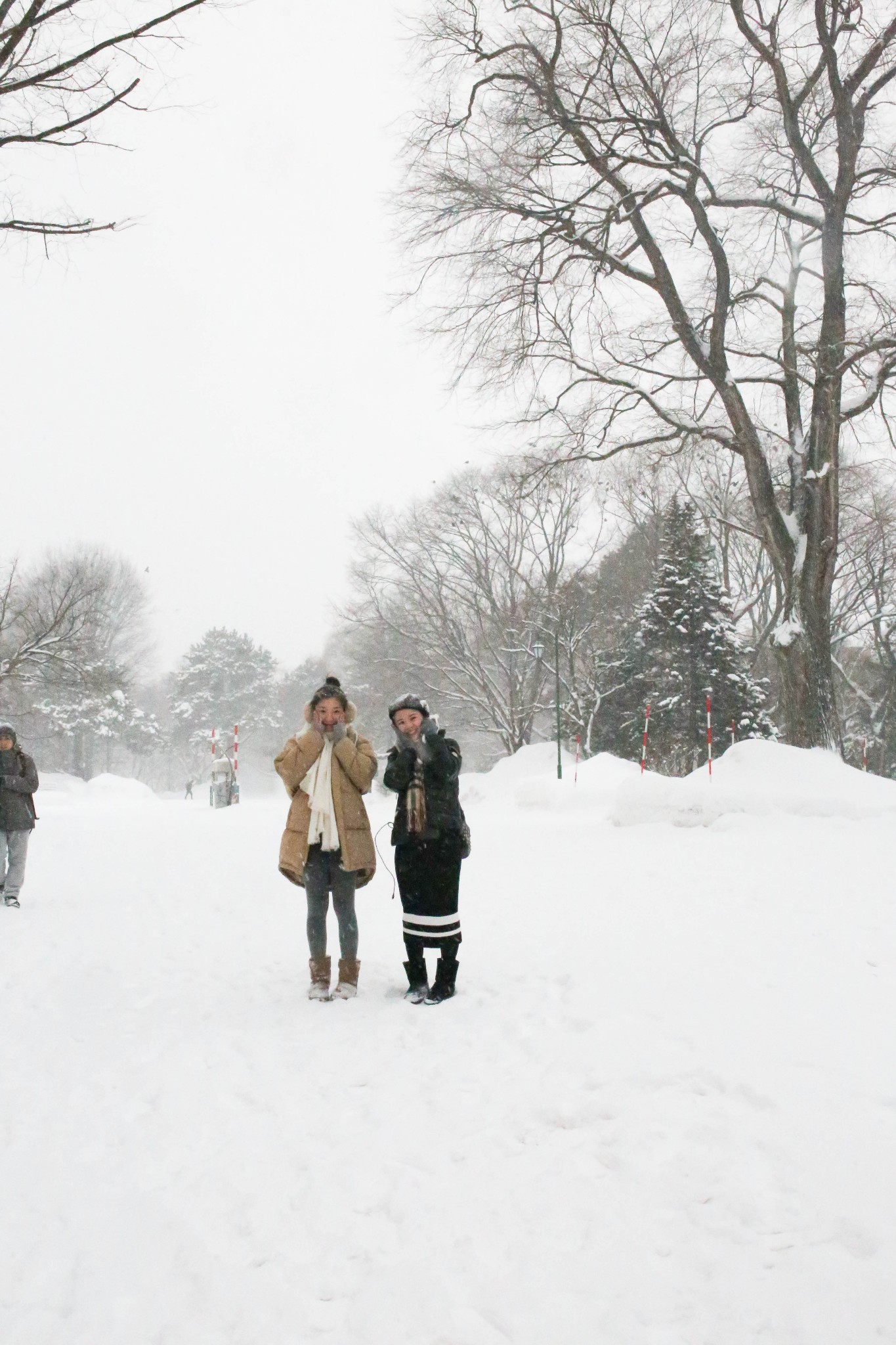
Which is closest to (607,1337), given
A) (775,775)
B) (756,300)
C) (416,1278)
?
(416,1278)

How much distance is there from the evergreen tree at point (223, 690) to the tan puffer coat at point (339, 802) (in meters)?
65.4

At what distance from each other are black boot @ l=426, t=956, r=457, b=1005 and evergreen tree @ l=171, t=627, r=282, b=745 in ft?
216

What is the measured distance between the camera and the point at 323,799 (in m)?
4.94

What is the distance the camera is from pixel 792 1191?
2535 mm

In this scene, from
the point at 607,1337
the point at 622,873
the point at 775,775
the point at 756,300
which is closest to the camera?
the point at 607,1337

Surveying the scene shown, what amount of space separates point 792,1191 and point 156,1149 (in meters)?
2.17

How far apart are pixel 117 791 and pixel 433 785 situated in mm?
37312

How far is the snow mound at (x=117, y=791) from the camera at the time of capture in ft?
119

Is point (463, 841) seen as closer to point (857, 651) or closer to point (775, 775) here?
point (775, 775)

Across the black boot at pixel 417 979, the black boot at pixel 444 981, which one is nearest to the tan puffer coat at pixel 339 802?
the black boot at pixel 417 979

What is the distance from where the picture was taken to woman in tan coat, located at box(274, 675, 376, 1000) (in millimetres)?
4926

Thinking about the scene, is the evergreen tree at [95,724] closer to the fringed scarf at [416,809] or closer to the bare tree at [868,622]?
the bare tree at [868,622]

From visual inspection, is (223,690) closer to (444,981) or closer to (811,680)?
(811,680)

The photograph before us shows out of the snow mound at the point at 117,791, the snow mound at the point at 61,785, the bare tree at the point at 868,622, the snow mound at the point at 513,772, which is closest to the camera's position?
the bare tree at the point at 868,622
